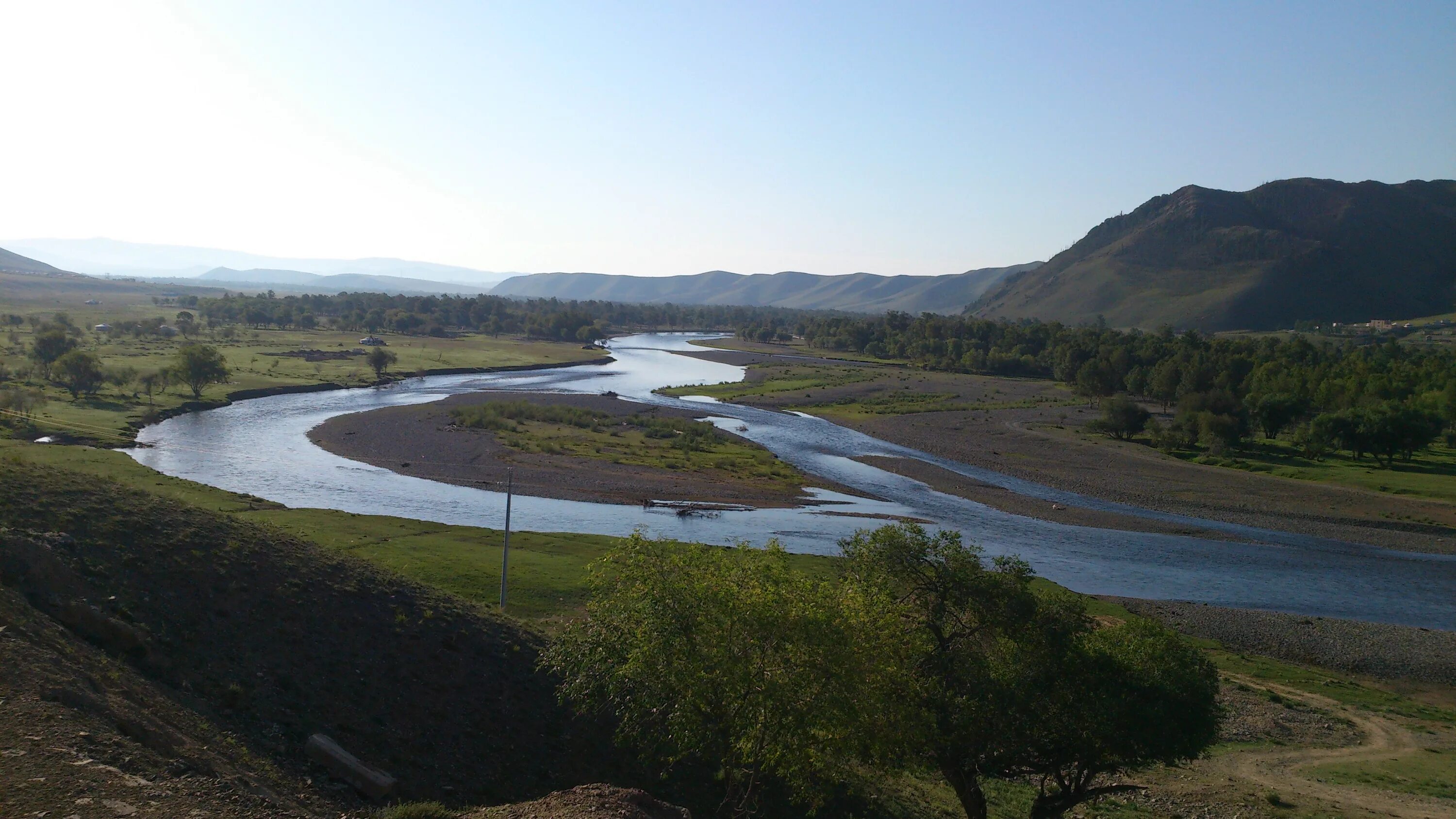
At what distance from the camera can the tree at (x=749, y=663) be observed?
14.3 metres

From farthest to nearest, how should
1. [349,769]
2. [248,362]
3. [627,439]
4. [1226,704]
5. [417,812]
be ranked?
[248,362] → [627,439] → [1226,704] → [349,769] → [417,812]

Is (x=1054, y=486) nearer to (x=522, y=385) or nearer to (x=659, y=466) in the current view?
(x=659, y=466)

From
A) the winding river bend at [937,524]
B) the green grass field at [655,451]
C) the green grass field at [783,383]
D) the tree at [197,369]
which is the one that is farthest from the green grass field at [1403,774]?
the tree at [197,369]

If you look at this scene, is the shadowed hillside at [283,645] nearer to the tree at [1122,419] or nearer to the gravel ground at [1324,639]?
the gravel ground at [1324,639]

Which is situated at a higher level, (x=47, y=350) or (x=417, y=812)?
(x=47, y=350)

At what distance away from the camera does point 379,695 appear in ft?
61.7

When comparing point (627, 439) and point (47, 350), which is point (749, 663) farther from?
point (47, 350)

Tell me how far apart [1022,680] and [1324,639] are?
93.2 ft

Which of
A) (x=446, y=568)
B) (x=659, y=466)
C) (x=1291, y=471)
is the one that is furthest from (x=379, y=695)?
(x=1291, y=471)

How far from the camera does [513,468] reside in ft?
213

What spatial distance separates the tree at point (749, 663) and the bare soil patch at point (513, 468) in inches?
1577

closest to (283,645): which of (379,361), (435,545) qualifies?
(435,545)

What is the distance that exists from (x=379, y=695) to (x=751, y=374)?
13023 centimetres

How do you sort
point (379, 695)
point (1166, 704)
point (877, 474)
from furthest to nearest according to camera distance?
point (877, 474) < point (379, 695) < point (1166, 704)
